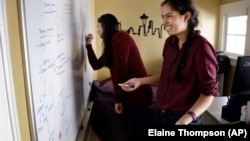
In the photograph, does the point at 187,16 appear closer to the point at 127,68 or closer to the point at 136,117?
the point at 127,68

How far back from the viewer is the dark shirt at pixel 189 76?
1.05m

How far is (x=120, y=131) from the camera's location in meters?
2.29

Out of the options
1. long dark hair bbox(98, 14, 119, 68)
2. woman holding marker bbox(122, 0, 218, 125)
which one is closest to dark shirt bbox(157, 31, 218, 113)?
woman holding marker bbox(122, 0, 218, 125)

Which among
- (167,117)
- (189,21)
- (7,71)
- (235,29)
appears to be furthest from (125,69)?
(235,29)

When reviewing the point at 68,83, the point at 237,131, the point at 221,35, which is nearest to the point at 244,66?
the point at 237,131

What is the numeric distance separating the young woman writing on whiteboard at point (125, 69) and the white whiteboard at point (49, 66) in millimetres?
406

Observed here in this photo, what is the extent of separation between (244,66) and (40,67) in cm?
124

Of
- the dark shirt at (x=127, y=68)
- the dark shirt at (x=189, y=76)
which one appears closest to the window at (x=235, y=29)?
the dark shirt at (x=127, y=68)

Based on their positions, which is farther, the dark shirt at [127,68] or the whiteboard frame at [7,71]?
the dark shirt at [127,68]

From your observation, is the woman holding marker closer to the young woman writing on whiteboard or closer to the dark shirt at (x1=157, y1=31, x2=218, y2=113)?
the dark shirt at (x1=157, y1=31, x2=218, y2=113)

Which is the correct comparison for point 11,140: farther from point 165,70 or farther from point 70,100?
point 165,70

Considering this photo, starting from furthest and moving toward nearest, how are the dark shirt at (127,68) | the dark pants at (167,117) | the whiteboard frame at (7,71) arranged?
the dark shirt at (127,68) → the dark pants at (167,117) → the whiteboard frame at (7,71)

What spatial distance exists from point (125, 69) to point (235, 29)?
2601mm

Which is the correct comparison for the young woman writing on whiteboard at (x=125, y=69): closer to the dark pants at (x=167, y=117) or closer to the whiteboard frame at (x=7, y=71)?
the dark pants at (x=167, y=117)
